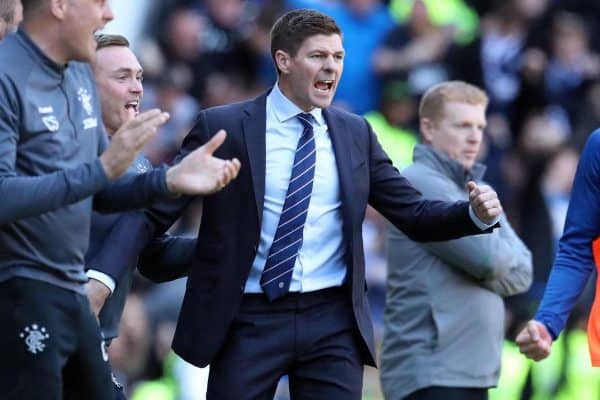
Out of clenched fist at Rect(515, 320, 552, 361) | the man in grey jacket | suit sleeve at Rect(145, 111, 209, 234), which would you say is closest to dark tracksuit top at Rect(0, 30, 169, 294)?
suit sleeve at Rect(145, 111, 209, 234)

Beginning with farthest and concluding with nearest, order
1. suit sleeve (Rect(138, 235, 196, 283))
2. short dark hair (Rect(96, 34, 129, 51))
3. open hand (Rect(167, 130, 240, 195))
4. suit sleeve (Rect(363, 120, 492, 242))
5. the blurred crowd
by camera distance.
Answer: the blurred crowd
short dark hair (Rect(96, 34, 129, 51))
suit sleeve (Rect(138, 235, 196, 283))
suit sleeve (Rect(363, 120, 492, 242))
open hand (Rect(167, 130, 240, 195))

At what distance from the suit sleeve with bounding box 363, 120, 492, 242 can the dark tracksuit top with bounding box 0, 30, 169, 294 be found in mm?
1531

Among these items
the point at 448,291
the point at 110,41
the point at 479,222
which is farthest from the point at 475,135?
the point at 110,41

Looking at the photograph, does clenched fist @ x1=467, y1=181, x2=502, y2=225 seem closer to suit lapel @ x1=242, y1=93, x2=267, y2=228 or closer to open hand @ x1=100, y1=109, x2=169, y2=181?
suit lapel @ x1=242, y1=93, x2=267, y2=228

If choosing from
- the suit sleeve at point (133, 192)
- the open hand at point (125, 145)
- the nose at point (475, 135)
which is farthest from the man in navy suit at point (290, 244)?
the open hand at point (125, 145)

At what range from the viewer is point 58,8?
540 cm

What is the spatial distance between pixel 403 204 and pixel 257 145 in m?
0.69

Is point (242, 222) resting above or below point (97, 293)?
above

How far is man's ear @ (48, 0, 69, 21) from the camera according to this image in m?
5.40

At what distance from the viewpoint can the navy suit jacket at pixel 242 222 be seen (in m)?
6.46

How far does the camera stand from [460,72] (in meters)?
13.4

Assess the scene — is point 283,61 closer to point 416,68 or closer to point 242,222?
point 242,222

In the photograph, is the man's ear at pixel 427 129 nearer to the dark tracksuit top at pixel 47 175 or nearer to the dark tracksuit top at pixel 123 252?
the dark tracksuit top at pixel 123 252

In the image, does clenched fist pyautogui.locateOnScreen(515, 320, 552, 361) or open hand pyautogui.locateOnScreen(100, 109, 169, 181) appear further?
clenched fist pyautogui.locateOnScreen(515, 320, 552, 361)
